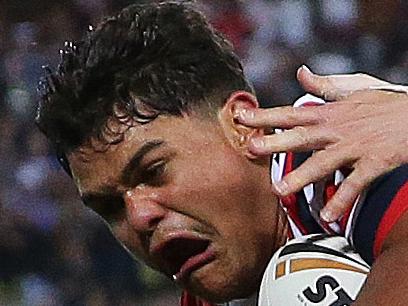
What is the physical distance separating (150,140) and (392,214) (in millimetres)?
253

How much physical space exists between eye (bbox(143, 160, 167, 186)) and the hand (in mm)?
120

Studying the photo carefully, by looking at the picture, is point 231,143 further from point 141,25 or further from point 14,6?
point 14,6

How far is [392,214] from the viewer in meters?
0.86

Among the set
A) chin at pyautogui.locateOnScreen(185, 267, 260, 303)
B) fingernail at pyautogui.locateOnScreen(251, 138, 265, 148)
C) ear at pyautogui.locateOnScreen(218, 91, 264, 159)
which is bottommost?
chin at pyautogui.locateOnScreen(185, 267, 260, 303)

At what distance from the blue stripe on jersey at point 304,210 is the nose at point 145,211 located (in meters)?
0.13

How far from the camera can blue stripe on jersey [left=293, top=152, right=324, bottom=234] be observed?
1.00 metres

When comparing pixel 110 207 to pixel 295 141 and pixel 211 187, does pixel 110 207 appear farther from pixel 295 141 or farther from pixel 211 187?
pixel 295 141

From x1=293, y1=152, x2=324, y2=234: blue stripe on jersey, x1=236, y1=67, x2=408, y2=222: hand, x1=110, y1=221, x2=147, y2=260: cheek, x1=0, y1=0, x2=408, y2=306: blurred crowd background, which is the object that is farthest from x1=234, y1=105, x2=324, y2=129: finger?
x1=0, y1=0, x2=408, y2=306: blurred crowd background

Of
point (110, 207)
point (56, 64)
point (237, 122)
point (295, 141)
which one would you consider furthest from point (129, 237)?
point (56, 64)

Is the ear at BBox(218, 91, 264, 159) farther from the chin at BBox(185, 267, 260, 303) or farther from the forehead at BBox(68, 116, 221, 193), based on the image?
the chin at BBox(185, 267, 260, 303)

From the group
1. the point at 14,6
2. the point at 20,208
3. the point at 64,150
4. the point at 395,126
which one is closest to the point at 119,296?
the point at 20,208

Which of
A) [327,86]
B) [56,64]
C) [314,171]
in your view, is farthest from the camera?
[56,64]

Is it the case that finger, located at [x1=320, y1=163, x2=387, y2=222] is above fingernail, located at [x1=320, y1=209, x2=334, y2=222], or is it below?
above

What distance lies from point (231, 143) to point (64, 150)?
0.17 metres
